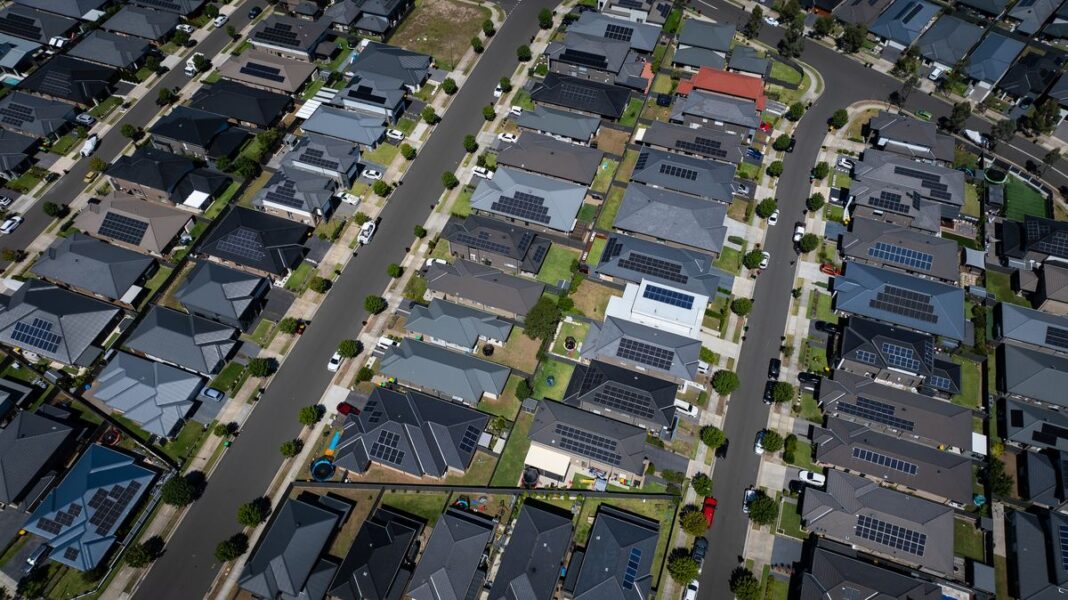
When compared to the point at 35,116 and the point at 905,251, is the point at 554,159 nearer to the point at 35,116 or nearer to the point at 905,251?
the point at 905,251

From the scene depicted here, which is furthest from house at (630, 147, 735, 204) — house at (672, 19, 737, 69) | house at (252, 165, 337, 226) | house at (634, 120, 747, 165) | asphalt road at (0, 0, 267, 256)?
asphalt road at (0, 0, 267, 256)

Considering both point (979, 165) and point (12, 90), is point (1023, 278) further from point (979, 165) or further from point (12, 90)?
point (12, 90)

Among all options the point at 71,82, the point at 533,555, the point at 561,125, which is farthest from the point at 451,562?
the point at 71,82

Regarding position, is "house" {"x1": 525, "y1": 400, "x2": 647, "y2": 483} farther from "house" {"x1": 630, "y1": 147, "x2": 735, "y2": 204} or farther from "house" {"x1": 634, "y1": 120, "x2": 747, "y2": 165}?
"house" {"x1": 634, "y1": 120, "x2": 747, "y2": 165}

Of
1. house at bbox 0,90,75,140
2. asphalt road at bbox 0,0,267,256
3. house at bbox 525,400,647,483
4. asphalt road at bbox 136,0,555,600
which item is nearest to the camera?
asphalt road at bbox 136,0,555,600

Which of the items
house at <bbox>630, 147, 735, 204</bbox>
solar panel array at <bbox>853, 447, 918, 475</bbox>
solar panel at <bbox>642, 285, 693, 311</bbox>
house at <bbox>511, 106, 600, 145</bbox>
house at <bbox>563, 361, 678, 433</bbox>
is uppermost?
house at <bbox>511, 106, 600, 145</bbox>

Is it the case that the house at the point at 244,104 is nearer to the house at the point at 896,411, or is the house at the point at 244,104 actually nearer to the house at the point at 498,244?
the house at the point at 498,244
